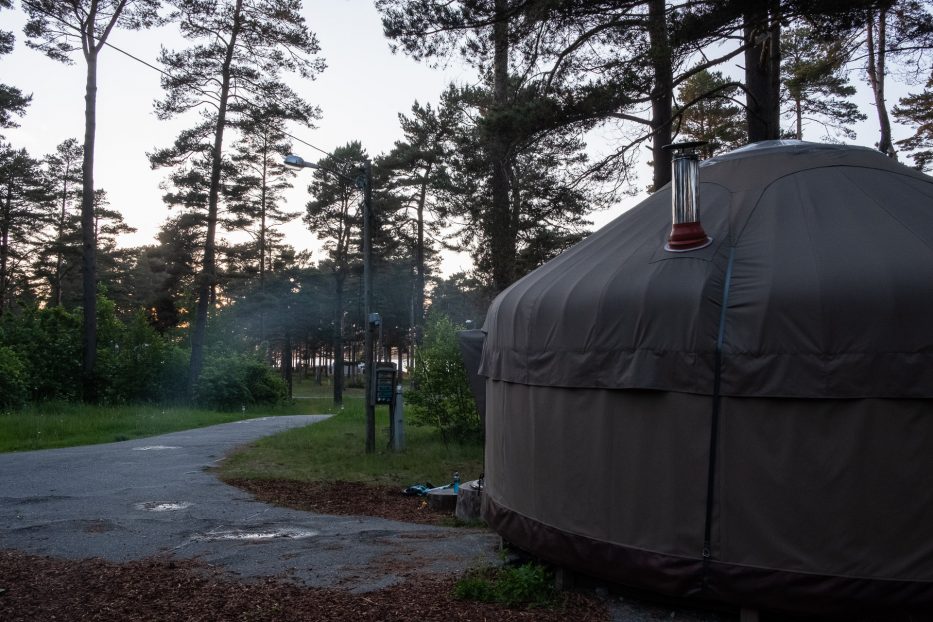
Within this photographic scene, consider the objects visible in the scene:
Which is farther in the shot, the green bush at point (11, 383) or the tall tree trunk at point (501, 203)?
the green bush at point (11, 383)

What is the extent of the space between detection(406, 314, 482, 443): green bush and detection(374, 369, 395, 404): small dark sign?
123 centimetres

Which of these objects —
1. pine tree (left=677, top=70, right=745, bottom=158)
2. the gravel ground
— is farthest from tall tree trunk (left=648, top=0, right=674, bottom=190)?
pine tree (left=677, top=70, right=745, bottom=158)

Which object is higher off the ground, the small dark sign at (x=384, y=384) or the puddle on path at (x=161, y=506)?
the small dark sign at (x=384, y=384)

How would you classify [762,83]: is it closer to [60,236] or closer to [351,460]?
[351,460]

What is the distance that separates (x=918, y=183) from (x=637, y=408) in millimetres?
Answer: 2309

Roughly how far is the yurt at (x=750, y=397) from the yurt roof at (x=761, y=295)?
1 centimetres

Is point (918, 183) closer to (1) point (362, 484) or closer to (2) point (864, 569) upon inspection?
(2) point (864, 569)

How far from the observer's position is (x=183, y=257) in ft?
98.0

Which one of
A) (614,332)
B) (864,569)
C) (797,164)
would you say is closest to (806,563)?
(864,569)

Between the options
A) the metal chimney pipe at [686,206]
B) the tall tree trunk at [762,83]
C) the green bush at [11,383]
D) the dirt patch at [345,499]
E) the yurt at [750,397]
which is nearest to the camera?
the yurt at [750,397]

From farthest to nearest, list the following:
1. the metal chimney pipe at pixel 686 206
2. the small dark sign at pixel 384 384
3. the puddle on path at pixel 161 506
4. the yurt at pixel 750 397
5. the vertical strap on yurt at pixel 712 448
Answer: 1. the small dark sign at pixel 384 384
2. the puddle on path at pixel 161 506
3. the metal chimney pipe at pixel 686 206
4. the vertical strap on yurt at pixel 712 448
5. the yurt at pixel 750 397

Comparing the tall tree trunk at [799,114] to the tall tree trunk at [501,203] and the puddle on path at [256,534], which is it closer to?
the tall tree trunk at [501,203]

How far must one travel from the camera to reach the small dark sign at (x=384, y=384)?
33.5ft

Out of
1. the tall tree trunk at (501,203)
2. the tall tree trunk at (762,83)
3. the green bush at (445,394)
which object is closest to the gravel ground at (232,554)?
the green bush at (445,394)
